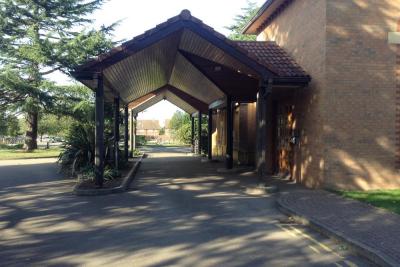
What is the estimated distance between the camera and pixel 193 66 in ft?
56.6

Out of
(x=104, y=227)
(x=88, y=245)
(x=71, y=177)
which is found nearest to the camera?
(x=88, y=245)

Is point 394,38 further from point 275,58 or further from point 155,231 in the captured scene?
point 155,231

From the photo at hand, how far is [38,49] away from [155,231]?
28035 mm

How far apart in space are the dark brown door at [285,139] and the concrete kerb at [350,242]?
5.71 m

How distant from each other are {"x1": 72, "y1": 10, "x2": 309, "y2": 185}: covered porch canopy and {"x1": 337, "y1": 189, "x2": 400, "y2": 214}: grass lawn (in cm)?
269

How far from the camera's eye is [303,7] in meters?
13.7

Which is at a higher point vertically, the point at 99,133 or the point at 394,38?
the point at 394,38

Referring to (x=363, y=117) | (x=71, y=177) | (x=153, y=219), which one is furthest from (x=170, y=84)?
(x=153, y=219)

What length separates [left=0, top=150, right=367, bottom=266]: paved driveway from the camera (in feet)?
20.3

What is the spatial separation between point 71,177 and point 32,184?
6.34ft

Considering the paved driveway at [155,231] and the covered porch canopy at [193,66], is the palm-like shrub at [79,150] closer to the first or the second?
the covered porch canopy at [193,66]

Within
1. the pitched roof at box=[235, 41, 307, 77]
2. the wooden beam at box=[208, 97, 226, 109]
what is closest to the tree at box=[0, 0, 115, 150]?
the wooden beam at box=[208, 97, 226, 109]

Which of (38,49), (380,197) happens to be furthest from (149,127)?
(380,197)

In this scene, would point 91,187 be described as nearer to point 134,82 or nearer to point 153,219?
point 153,219
